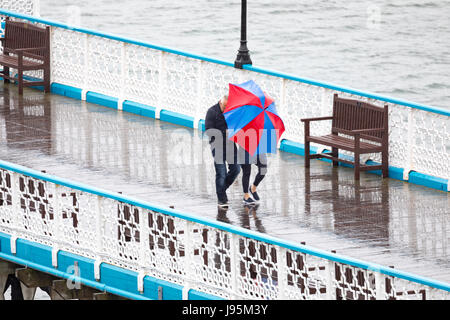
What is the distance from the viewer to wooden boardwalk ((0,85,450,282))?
13758 millimetres

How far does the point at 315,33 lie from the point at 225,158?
1270 inches

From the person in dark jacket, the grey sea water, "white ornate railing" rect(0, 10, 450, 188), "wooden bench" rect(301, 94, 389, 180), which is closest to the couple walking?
the person in dark jacket

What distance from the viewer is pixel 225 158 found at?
14.6 metres

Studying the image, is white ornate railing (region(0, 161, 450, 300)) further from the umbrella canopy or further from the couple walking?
the umbrella canopy

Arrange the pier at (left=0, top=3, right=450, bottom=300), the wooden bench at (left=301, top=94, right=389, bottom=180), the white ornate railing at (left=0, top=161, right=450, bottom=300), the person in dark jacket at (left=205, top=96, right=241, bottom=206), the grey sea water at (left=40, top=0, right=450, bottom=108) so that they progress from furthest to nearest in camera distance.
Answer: the grey sea water at (left=40, top=0, right=450, bottom=108) < the wooden bench at (left=301, top=94, right=389, bottom=180) < the person in dark jacket at (left=205, top=96, right=241, bottom=206) < the pier at (left=0, top=3, right=450, bottom=300) < the white ornate railing at (left=0, top=161, right=450, bottom=300)

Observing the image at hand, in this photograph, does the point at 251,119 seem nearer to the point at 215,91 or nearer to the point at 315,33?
the point at 215,91

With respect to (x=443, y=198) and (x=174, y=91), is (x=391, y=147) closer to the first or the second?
(x=443, y=198)

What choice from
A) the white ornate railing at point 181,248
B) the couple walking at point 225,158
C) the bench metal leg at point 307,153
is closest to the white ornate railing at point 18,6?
the bench metal leg at point 307,153

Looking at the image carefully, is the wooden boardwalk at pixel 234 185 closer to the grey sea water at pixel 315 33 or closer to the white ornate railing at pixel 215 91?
the white ornate railing at pixel 215 91

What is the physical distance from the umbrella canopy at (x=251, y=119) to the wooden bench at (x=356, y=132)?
5.84 feet

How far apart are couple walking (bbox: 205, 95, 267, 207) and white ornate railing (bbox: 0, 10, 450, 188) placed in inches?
95.2

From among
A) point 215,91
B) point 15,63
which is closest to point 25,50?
point 15,63

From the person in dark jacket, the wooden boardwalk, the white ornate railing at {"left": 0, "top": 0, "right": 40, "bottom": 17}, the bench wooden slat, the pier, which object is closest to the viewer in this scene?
the pier

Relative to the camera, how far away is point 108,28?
46.7m
